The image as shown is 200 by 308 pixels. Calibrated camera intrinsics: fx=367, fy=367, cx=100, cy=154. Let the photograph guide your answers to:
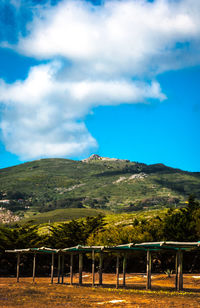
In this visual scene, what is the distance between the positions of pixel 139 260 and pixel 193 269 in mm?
7035

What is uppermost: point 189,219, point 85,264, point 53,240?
point 189,219

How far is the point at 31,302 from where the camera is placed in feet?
62.0

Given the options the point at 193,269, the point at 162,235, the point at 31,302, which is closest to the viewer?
the point at 31,302

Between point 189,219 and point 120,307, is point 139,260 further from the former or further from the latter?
point 120,307

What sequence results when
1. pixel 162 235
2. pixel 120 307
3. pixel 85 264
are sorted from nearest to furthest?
1. pixel 120 307
2. pixel 162 235
3. pixel 85 264

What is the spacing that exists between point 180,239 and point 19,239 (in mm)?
19309

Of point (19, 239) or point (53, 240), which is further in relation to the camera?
point (53, 240)

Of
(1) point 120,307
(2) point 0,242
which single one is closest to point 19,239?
(2) point 0,242

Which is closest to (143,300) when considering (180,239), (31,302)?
(31,302)

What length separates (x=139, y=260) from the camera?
147 ft

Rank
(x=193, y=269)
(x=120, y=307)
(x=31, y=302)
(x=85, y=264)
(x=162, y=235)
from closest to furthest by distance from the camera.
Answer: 1. (x=120, y=307)
2. (x=31, y=302)
3. (x=193, y=269)
4. (x=162, y=235)
5. (x=85, y=264)

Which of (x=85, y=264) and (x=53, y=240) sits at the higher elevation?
(x=53, y=240)

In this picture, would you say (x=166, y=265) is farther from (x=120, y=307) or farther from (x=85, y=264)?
(x=120, y=307)

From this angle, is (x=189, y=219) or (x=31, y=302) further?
(x=189, y=219)
